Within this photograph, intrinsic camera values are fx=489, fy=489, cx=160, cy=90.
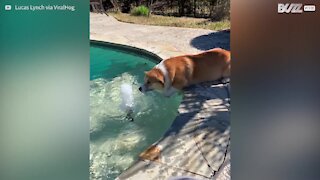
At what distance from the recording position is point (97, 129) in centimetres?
215

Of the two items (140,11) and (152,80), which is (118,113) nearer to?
(152,80)

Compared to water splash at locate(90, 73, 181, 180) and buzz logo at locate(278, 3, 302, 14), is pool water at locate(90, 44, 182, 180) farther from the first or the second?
buzz logo at locate(278, 3, 302, 14)

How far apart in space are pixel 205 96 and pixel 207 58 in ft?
0.61

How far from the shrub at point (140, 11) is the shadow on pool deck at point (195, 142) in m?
0.46

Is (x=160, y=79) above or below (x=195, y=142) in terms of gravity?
above

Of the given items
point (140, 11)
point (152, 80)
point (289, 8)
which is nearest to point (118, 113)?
point (152, 80)

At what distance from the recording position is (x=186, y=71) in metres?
2.32

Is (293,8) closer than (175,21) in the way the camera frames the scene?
Yes

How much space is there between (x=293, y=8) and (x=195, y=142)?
2.53 ft

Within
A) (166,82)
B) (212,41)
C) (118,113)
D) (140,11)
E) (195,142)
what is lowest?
(195,142)

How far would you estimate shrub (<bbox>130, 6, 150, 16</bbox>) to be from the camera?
230 centimetres

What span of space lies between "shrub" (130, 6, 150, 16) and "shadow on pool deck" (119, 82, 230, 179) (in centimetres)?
46

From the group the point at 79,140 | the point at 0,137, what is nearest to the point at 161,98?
the point at 79,140

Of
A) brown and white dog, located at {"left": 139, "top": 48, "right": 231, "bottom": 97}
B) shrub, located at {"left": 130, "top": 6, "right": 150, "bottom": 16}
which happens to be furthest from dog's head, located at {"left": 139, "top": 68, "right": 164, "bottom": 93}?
shrub, located at {"left": 130, "top": 6, "right": 150, "bottom": 16}
